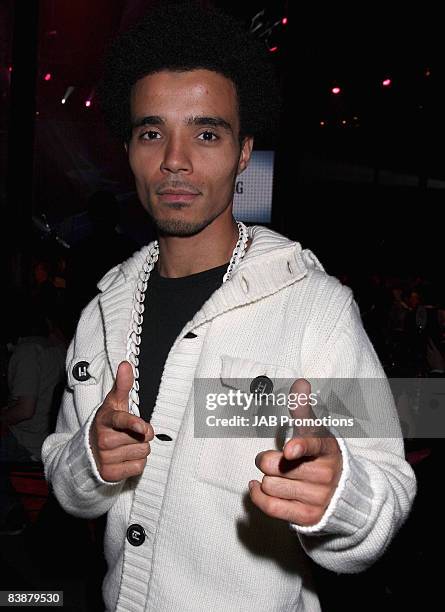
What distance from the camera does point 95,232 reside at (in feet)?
14.9

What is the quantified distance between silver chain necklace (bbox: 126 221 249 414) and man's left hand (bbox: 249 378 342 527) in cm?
70

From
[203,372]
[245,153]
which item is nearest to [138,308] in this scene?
[203,372]

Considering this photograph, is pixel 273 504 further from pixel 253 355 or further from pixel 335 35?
pixel 335 35

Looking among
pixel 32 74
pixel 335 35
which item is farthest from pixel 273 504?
pixel 335 35

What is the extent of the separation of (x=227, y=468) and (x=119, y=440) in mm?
319

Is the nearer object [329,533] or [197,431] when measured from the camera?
[329,533]

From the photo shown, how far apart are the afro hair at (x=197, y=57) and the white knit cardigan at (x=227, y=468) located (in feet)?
2.04

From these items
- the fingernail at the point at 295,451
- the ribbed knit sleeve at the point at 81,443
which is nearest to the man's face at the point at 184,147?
the ribbed knit sleeve at the point at 81,443

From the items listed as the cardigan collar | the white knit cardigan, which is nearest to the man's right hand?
the white knit cardigan

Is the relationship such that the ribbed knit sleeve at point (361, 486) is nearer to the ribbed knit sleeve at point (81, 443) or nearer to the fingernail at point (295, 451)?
the fingernail at point (295, 451)

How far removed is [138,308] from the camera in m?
1.88

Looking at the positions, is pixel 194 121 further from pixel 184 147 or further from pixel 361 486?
pixel 361 486

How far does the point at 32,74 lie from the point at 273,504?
6813mm

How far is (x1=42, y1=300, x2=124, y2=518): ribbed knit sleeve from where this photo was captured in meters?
1.52
